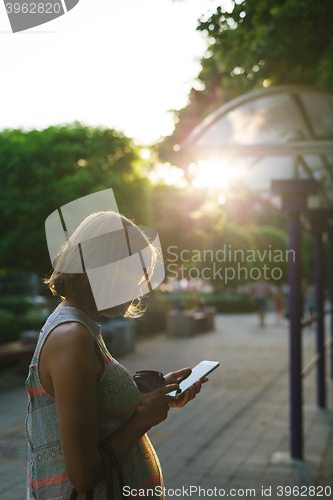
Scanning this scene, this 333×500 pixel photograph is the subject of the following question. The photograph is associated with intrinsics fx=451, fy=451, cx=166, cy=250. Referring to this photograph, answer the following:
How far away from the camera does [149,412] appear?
1.32 meters

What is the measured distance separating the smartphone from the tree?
2293 millimetres

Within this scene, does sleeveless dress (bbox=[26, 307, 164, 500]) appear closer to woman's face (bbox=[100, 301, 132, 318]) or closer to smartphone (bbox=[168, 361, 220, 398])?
woman's face (bbox=[100, 301, 132, 318])

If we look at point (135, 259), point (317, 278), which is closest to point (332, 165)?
point (317, 278)

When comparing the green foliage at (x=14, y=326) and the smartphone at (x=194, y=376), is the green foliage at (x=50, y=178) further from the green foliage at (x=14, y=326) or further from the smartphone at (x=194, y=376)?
the smartphone at (x=194, y=376)

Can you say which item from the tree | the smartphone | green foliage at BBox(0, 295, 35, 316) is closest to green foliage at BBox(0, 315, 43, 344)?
the tree

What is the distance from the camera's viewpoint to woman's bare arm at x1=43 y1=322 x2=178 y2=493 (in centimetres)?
113

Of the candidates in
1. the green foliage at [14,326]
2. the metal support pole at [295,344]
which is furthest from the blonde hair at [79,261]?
the green foliage at [14,326]

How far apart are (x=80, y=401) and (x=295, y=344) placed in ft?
10.3

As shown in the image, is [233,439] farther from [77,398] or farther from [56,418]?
[77,398]

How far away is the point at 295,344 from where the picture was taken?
155 inches

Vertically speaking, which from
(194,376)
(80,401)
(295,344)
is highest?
(80,401)

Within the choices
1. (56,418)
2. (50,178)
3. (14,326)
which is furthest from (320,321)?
(14,326)

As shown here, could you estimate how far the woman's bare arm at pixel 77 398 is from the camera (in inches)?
44.5

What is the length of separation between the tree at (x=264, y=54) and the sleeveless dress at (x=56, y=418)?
8.09 feet
